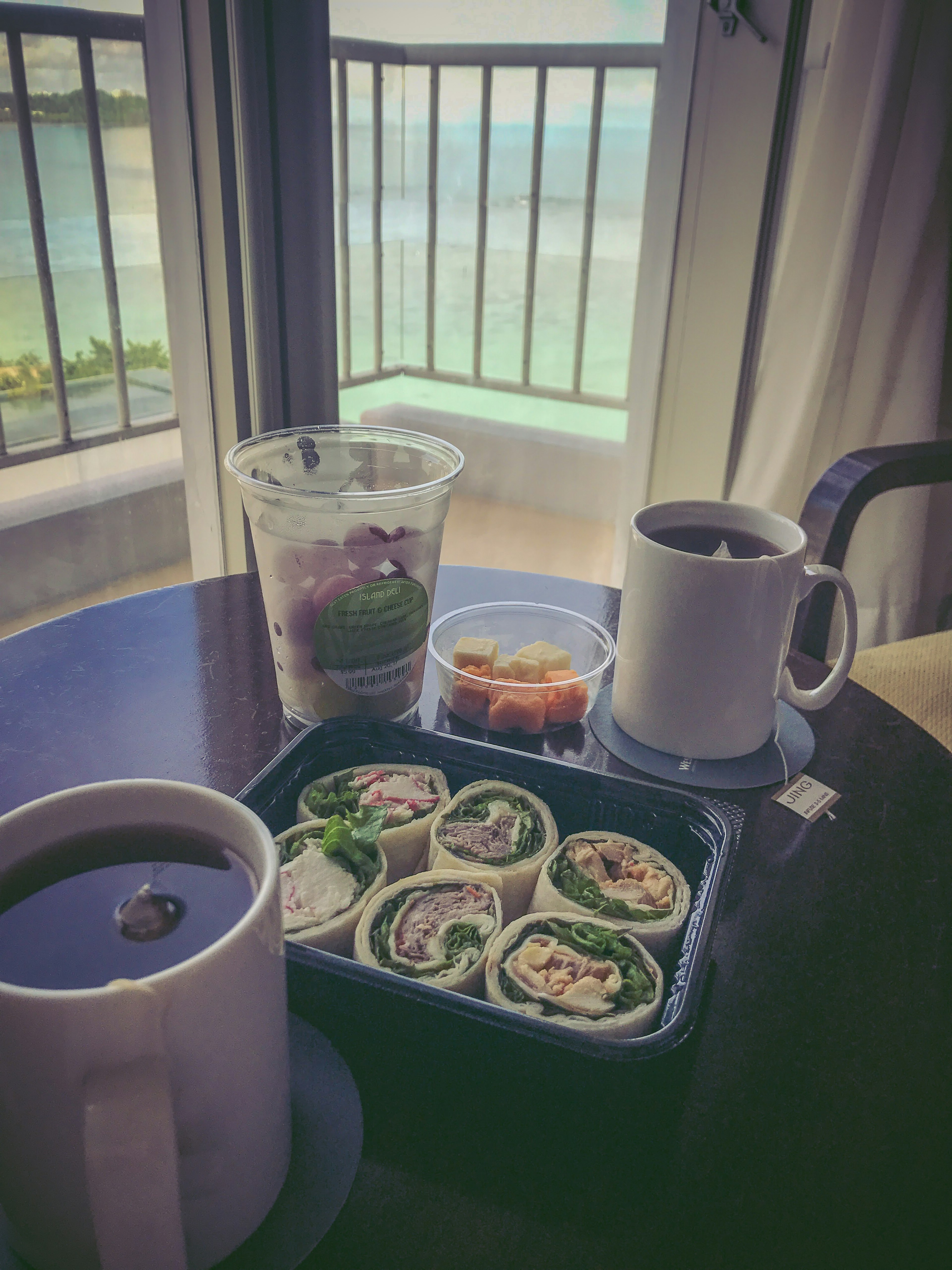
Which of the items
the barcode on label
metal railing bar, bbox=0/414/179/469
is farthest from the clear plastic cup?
metal railing bar, bbox=0/414/179/469

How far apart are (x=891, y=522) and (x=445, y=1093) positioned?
163cm

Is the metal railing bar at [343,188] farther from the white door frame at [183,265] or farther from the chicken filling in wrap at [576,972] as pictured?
the chicken filling in wrap at [576,972]

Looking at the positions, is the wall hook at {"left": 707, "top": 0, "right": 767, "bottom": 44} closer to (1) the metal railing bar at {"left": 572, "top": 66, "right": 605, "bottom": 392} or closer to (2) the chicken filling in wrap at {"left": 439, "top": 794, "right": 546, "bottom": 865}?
(1) the metal railing bar at {"left": 572, "top": 66, "right": 605, "bottom": 392}

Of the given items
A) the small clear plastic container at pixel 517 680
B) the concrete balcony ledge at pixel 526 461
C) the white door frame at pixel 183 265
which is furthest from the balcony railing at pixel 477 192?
the small clear plastic container at pixel 517 680

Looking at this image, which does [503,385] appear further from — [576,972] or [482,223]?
[576,972]

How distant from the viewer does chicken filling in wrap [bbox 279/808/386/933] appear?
21.2 inches

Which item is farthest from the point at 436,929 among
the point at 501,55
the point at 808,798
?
the point at 501,55

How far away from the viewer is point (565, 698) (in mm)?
815

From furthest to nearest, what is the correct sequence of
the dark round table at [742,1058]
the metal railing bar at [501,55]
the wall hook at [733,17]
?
the metal railing bar at [501,55], the wall hook at [733,17], the dark round table at [742,1058]

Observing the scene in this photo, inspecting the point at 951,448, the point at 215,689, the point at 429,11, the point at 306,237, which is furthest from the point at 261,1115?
the point at 429,11

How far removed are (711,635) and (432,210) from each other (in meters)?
2.07

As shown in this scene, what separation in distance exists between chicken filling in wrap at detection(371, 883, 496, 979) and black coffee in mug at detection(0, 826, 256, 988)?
158 mm

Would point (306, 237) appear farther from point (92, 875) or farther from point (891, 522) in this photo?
point (92, 875)

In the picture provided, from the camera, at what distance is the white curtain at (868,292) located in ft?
5.08
